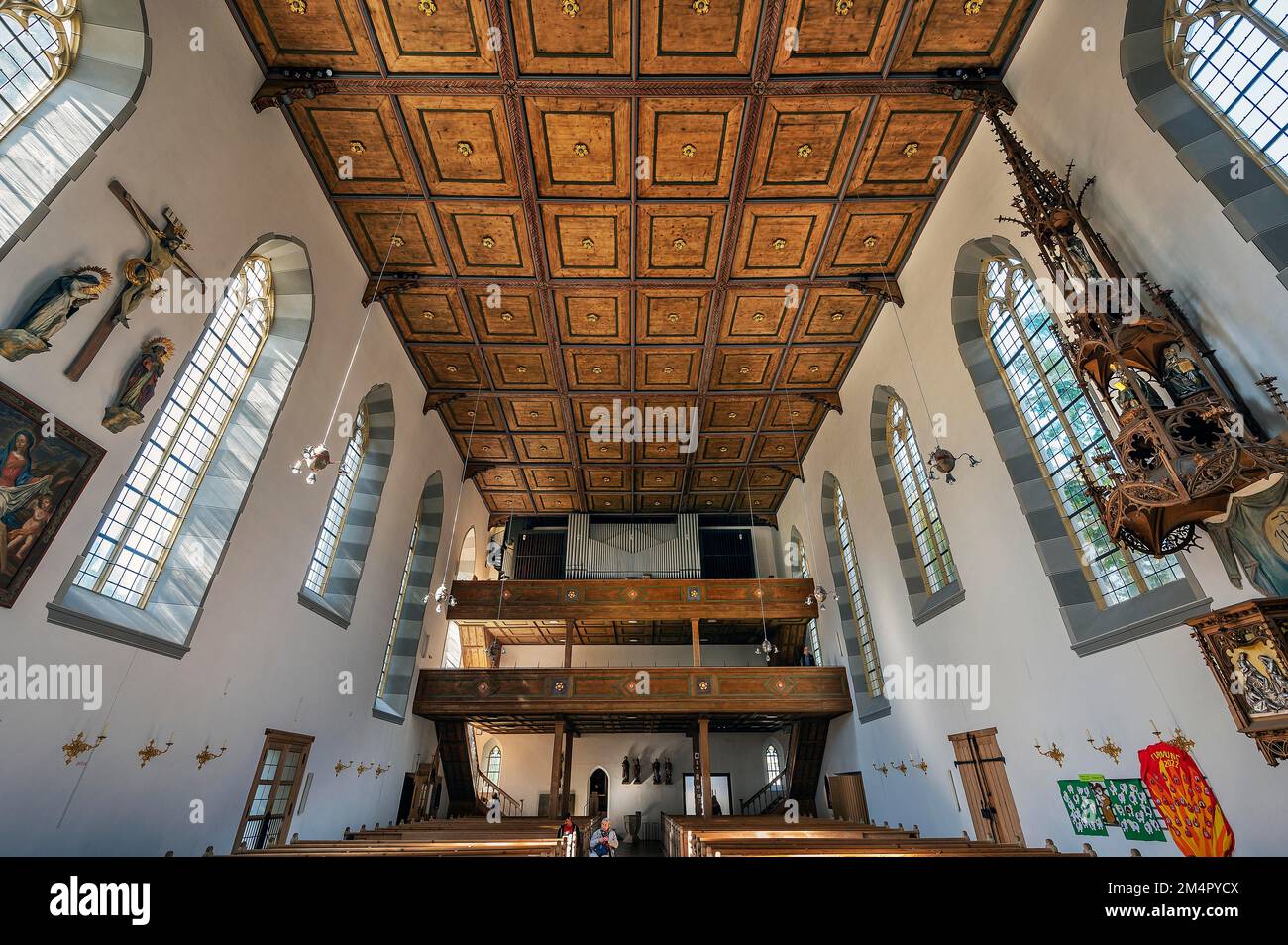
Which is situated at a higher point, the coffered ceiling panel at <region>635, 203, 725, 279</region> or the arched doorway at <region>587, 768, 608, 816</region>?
the coffered ceiling panel at <region>635, 203, 725, 279</region>

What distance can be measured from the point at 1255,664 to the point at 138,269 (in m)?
9.68

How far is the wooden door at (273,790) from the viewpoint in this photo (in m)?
7.71

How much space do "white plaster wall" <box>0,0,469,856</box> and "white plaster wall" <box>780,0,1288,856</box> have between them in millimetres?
9557

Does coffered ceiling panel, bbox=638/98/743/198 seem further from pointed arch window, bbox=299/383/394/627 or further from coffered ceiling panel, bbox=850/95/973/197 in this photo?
pointed arch window, bbox=299/383/394/627

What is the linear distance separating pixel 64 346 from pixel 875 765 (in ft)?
46.5

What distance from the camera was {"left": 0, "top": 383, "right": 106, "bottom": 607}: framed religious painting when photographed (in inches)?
177

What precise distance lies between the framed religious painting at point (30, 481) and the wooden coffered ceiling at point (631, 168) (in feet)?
16.6

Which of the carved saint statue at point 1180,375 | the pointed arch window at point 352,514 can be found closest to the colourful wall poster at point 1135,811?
the carved saint statue at point 1180,375

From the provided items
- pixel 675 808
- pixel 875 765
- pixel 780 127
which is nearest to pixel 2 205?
pixel 780 127

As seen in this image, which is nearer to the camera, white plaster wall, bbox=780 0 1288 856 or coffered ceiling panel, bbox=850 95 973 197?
white plaster wall, bbox=780 0 1288 856

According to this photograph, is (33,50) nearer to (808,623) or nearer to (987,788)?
(987,788)
